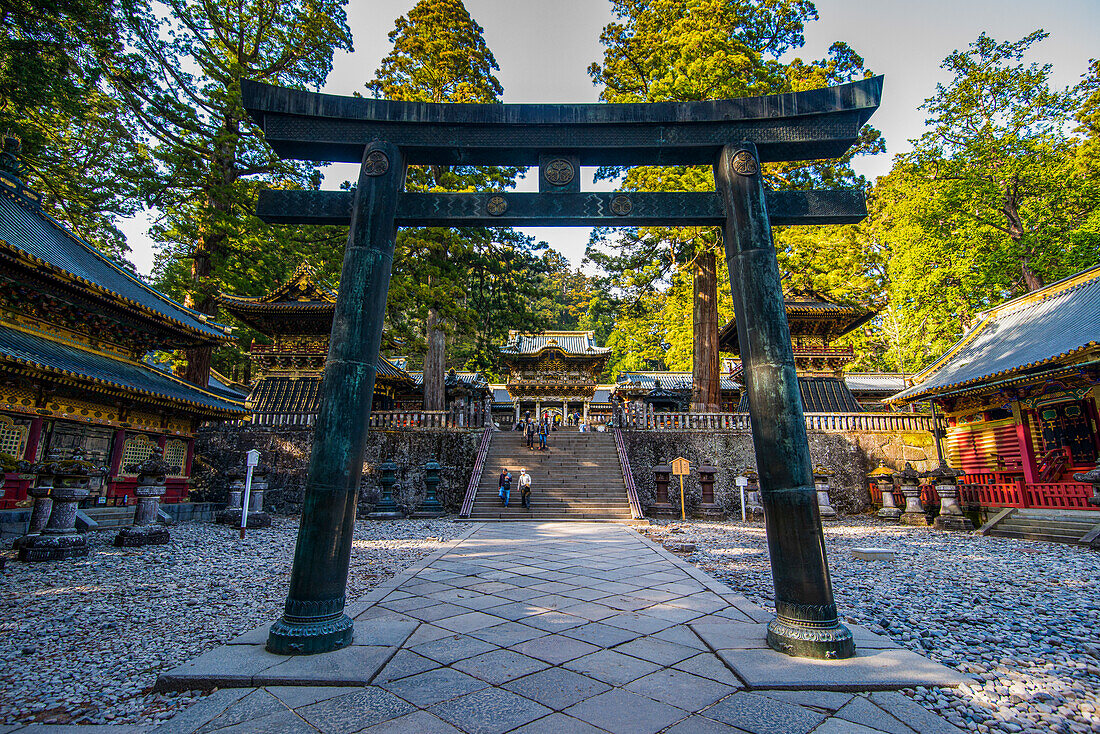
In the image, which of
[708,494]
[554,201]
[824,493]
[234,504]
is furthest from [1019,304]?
[234,504]

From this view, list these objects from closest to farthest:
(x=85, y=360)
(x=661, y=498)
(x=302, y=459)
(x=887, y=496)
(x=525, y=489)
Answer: (x=85, y=360) < (x=525, y=489) < (x=887, y=496) < (x=661, y=498) < (x=302, y=459)

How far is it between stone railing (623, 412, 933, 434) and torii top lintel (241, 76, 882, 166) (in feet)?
36.1

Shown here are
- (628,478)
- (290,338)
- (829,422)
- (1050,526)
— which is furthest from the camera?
(290,338)

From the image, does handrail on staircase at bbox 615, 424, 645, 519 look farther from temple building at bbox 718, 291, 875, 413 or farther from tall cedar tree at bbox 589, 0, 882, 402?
temple building at bbox 718, 291, 875, 413

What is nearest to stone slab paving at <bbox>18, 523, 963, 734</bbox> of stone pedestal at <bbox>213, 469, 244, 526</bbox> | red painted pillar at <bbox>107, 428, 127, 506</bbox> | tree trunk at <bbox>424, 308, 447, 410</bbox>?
stone pedestal at <bbox>213, 469, 244, 526</bbox>

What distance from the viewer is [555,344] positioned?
2953 centimetres

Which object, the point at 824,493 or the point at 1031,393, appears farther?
the point at 824,493

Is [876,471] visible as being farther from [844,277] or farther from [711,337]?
[844,277]

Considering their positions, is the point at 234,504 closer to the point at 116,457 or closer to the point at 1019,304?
the point at 116,457

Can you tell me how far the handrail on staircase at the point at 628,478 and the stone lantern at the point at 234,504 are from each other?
360 inches

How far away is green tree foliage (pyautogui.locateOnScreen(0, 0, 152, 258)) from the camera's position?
10734 mm

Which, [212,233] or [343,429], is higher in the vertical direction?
[212,233]

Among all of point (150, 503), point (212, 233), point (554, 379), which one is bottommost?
point (150, 503)

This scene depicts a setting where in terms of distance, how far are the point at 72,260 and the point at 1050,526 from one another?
20.5 metres
